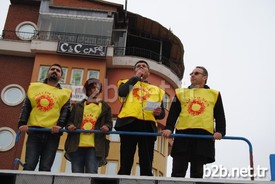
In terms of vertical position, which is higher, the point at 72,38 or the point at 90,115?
the point at 72,38

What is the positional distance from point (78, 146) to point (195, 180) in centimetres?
222

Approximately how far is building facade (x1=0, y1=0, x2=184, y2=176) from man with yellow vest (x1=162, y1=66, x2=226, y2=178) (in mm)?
13513

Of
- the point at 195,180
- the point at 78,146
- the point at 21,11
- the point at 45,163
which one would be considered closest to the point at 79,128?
the point at 78,146

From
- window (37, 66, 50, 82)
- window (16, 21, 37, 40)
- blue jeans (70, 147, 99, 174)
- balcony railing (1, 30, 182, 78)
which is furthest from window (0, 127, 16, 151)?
blue jeans (70, 147, 99, 174)

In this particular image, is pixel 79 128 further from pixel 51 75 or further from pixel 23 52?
pixel 23 52

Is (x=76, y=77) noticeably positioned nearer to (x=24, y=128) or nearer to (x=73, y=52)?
A: (x=73, y=52)

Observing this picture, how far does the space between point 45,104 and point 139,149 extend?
5.56 ft

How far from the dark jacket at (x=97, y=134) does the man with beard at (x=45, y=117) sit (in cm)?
18

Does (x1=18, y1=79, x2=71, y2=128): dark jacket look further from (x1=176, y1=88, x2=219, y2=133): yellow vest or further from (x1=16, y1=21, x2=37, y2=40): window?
(x1=16, y1=21, x2=37, y2=40): window

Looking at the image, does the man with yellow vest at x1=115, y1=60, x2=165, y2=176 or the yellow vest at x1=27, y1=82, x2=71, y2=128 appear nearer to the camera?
the man with yellow vest at x1=115, y1=60, x2=165, y2=176

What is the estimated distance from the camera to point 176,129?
6176mm

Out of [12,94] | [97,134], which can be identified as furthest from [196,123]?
[12,94]

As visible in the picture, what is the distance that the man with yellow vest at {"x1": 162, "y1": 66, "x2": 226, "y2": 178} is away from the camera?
18.7 feet

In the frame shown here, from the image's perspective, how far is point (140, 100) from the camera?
20.7 ft
